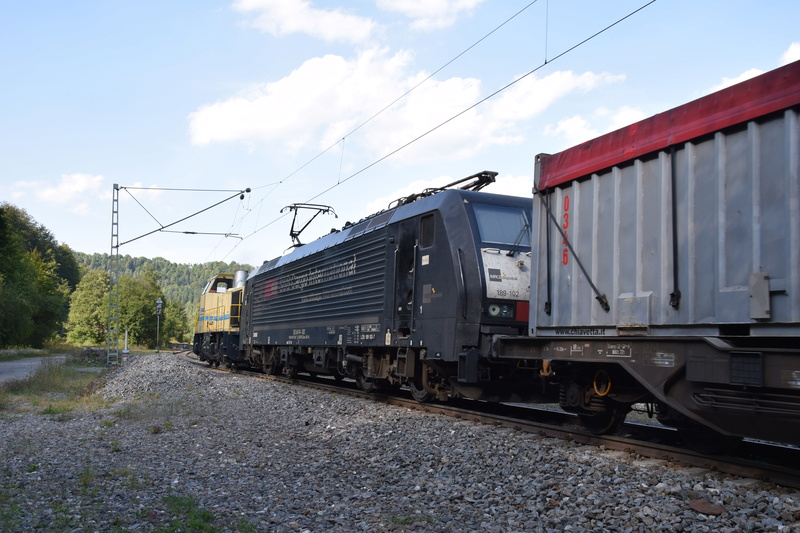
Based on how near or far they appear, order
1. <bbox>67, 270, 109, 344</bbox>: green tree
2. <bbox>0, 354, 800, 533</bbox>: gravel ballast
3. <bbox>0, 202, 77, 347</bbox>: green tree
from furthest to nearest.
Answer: <bbox>67, 270, 109, 344</bbox>: green tree < <bbox>0, 202, 77, 347</bbox>: green tree < <bbox>0, 354, 800, 533</bbox>: gravel ballast

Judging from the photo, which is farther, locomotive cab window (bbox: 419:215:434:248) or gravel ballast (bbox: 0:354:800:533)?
locomotive cab window (bbox: 419:215:434:248)

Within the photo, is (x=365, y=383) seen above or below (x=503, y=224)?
below

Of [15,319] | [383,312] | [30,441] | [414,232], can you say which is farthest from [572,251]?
[15,319]

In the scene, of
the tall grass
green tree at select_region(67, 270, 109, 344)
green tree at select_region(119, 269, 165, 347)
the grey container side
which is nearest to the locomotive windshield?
the grey container side

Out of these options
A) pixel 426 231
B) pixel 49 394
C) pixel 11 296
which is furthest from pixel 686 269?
pixel 11 296

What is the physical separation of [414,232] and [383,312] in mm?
1703

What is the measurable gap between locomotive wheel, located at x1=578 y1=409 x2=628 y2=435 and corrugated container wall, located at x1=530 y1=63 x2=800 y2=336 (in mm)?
1192

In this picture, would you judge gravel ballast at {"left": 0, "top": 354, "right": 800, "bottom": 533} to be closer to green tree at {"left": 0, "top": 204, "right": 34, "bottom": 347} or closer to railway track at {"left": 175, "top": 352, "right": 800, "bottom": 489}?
railway track at {"left": 175, "top": 352, "right": 800, "bottom": 489}

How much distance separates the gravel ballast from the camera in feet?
15.6

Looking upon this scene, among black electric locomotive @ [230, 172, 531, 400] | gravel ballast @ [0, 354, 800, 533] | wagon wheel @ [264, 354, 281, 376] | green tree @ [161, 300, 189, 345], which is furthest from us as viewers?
green tree @ [161, 300, 189, 345]

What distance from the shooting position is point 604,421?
7.48 metres

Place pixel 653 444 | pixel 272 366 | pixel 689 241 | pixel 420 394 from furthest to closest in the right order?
pixel 272 366 < pixel 420 394 < pixel 653 444 < pixel 689 241

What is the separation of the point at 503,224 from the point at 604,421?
357 cm

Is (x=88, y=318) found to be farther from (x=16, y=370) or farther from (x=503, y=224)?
(x=503, y=224)
